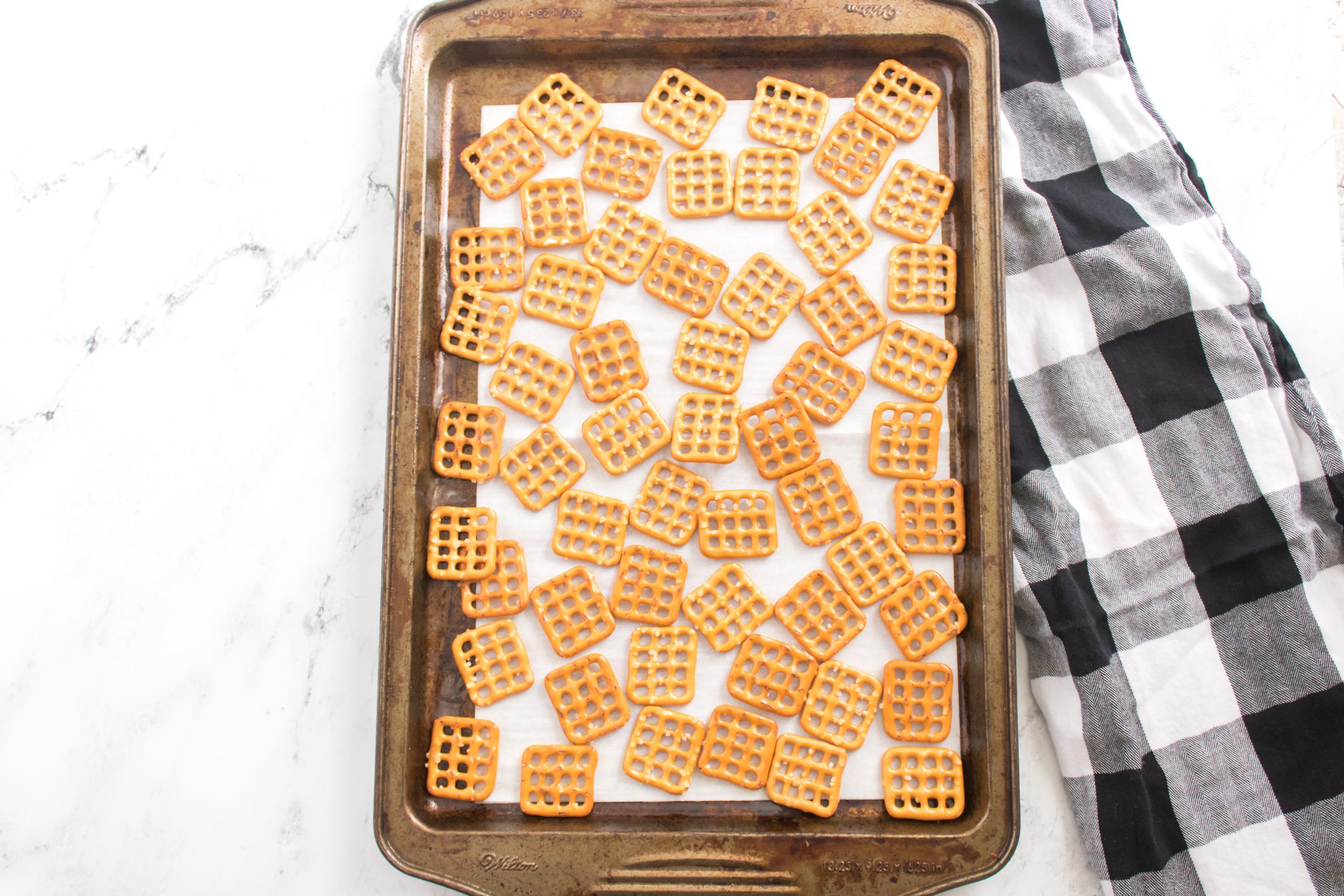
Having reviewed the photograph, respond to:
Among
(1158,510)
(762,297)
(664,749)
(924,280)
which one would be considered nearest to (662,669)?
(664,749)

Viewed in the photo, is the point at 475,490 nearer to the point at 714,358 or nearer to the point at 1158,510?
the point at 714,358

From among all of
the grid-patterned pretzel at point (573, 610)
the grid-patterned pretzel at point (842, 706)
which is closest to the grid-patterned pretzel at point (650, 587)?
the grid-patterned pretzel at point (573, 610)

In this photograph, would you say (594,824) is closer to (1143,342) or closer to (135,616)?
(135,616)

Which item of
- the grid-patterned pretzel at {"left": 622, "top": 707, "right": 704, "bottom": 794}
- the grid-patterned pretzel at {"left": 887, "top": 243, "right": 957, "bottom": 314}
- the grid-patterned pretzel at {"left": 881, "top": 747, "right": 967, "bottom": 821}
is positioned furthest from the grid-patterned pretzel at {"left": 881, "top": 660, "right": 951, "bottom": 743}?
the grid-patterned pretzel at {"left": 887, "top": 243, "right": 957, "bottom": 314}

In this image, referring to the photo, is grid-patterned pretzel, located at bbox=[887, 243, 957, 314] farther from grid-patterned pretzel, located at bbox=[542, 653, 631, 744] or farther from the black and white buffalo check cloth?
grid-patterned pretzel, located at bbox=[542, 653, 631, 744]

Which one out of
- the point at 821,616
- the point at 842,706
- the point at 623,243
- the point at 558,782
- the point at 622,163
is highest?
the point at 622,163

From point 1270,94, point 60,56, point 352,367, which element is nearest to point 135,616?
point 352,367
